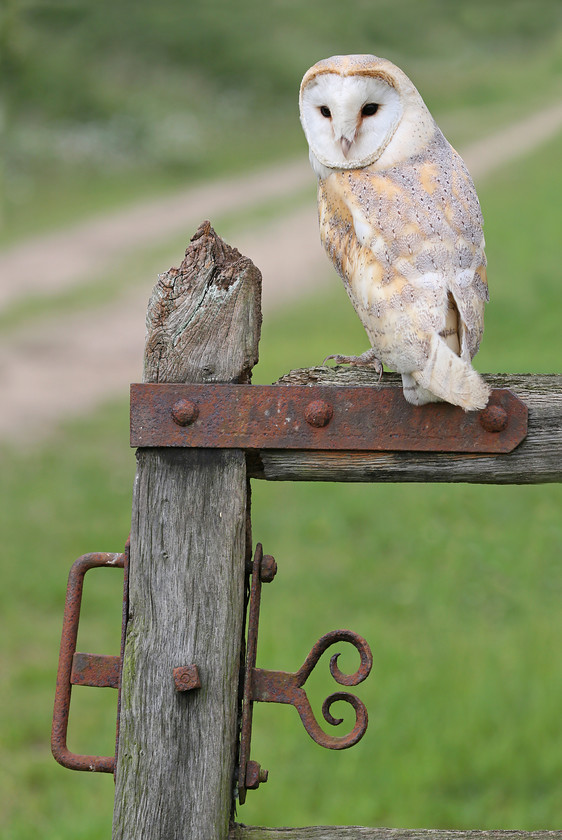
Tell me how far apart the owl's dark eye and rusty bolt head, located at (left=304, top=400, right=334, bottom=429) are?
0.54 meters

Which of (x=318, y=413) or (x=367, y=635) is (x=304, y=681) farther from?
(x=367, y=635)

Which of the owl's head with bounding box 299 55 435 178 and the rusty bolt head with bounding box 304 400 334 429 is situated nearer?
the rusty bolt head with bounding box 304 400 334 429

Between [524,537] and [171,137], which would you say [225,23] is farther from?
[524,537]

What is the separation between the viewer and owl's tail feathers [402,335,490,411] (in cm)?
118

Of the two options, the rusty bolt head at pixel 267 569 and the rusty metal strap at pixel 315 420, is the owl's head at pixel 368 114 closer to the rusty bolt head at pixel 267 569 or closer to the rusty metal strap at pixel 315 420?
the rusty metal strap at pixel 315 420

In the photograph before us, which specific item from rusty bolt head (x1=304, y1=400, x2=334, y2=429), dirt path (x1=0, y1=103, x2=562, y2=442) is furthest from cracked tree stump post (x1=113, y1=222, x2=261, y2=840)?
dirt path (x1=0, y1=103, x2=562, y2=442)

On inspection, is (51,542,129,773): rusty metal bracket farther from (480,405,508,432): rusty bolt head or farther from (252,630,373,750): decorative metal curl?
(480,405,508,432): rusty bolt head

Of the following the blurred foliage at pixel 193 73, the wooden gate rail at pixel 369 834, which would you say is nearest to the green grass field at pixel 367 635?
the wooden gate rail at pixel 369 834

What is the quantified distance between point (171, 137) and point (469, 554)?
1331 cm

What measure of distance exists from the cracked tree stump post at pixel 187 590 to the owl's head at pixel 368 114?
34 centimetres

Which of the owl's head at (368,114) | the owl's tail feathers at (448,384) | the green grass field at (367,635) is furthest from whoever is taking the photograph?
the green grass field at (367,635)

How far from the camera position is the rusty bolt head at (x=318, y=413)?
1.21 meters

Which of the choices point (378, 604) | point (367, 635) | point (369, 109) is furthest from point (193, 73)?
point (369, 109)

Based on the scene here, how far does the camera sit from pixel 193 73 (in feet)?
61.2
